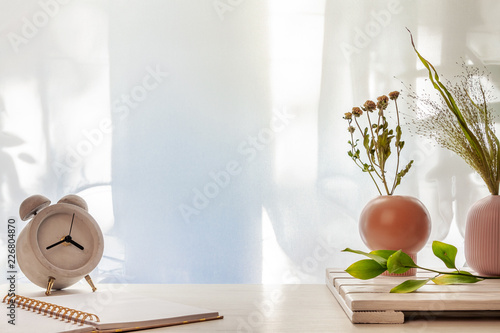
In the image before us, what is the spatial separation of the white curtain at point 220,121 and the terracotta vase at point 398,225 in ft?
1.61

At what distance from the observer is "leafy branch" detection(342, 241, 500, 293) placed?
95 centimetres

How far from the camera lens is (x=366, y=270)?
0.99 m

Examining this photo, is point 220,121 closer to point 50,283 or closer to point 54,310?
point 50,283

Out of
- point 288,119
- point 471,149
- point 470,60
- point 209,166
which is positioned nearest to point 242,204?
point 209,166

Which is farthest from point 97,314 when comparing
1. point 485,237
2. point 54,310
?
point 485,237

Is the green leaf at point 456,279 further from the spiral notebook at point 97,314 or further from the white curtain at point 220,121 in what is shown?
the white curtain at point 220,121

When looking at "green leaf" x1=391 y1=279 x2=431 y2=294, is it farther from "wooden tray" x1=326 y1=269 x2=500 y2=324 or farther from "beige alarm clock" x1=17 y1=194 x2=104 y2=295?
"beige alarm clock" x1=17 y1=194 x2=104 y2=295

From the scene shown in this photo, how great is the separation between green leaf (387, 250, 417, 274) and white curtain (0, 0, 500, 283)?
0.76 metres

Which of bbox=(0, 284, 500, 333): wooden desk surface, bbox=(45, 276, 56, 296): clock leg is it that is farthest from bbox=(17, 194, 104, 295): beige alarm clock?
bbox=(0, 284, 500, 333): wooden desk surface

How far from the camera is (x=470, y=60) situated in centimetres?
172

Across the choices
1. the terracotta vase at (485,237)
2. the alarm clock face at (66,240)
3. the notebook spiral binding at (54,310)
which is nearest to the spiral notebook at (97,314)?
the notebook spiral binding at (54,310)

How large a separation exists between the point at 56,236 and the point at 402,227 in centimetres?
78

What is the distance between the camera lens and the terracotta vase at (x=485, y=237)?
1.19 m

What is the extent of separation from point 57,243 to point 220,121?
0.75 meters
